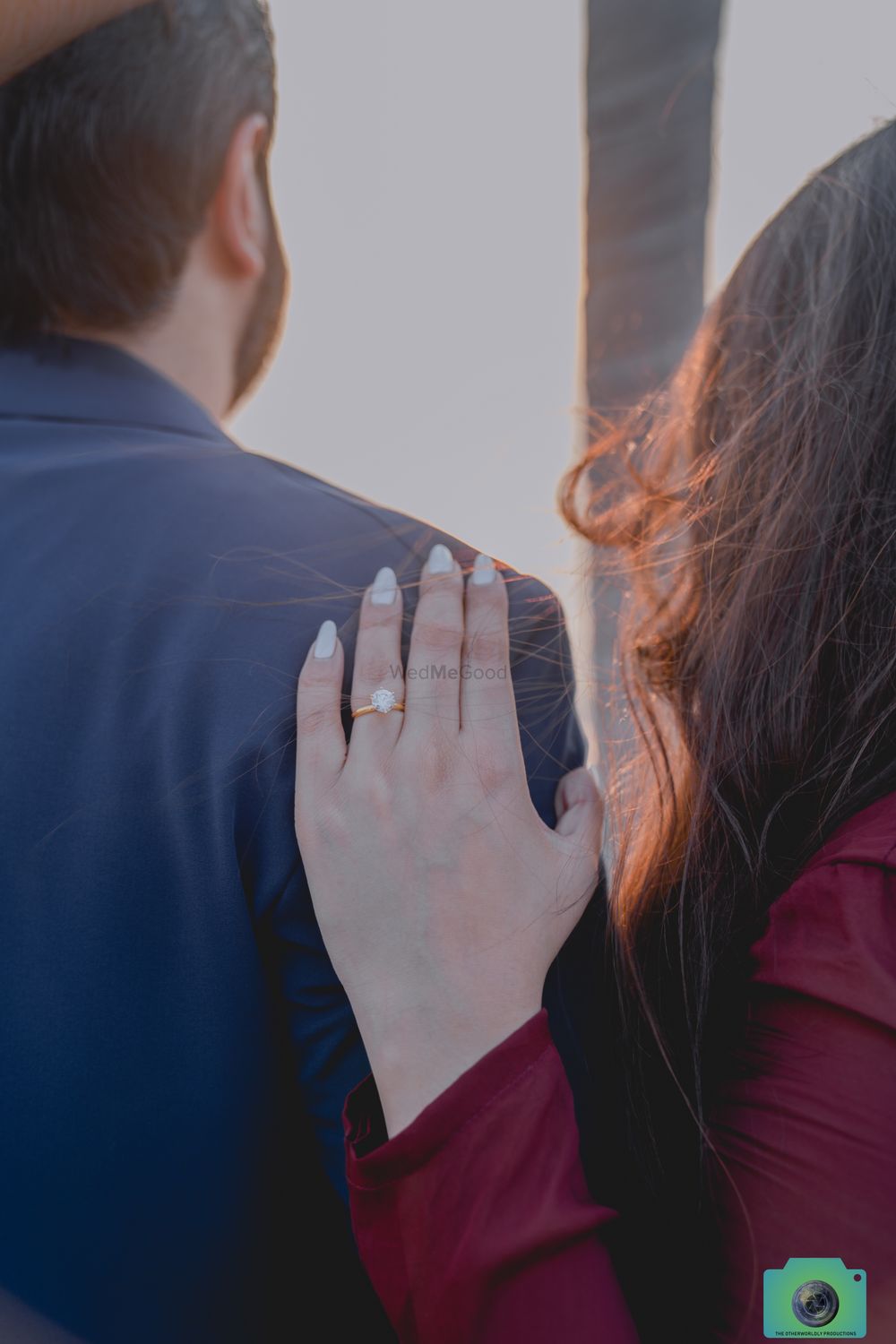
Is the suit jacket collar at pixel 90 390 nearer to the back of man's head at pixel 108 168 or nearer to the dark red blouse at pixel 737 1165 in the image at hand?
the back of man's head at pixel 108 168

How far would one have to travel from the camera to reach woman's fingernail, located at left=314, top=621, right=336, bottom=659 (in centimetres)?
104

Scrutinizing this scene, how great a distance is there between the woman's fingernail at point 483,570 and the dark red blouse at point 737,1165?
466mm

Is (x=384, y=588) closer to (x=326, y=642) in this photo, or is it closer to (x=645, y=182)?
(x=326, y=642)

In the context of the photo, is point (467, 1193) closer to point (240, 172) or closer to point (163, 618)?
point (163, 618)

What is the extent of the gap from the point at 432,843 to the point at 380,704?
0.16 metres

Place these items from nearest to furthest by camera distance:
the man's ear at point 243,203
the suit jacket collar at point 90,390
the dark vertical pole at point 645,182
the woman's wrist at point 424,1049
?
1. the woman's wrist at point 424,1049
2. the suit jacket collar at point 90,390
3. the man's ear at point 243,203
4. the dark vertical pole at point 645,182

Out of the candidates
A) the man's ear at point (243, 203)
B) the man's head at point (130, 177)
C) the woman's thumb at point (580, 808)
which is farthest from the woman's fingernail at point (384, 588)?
the man's ear at point (243, 203)

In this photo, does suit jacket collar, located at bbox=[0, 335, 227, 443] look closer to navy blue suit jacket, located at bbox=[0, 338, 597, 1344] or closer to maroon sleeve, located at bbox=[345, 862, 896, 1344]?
navy blue suit jacket, located at bbox=[0, 338, 597, 1344]

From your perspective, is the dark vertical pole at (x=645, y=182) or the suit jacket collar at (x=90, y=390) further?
the dark vertical pole at (x=645, y=182)

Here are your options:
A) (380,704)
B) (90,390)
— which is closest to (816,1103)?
(380,704)

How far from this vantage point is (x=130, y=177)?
1361 millimetres

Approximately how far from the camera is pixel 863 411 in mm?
1125


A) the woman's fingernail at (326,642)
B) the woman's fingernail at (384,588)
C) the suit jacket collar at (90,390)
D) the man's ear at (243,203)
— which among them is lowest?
the woman's fingernail at (326,642)

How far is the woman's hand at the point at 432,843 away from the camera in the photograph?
0.93 m
